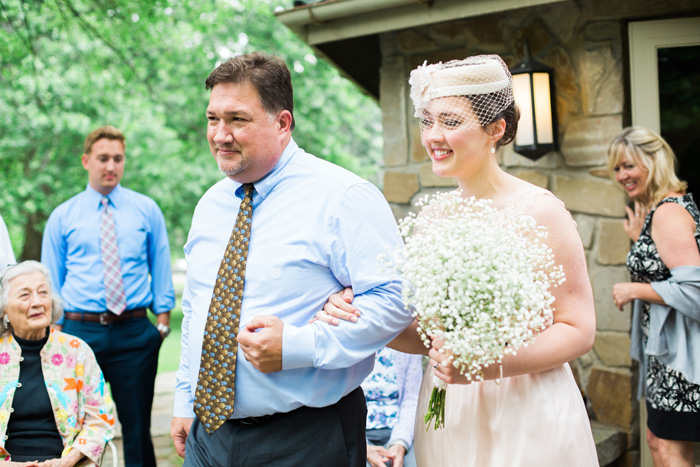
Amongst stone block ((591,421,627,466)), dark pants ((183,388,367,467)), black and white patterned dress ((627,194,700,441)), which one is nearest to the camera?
dark pants ((183,388,367,467))

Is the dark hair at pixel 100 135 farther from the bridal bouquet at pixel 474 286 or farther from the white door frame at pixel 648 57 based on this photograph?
the bridal bouquet at pixel 474 286

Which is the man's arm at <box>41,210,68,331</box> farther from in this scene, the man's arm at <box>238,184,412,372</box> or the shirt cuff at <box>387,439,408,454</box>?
the man's arm at <box>238,184,412,372</box>

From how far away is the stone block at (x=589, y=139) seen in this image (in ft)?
14.0

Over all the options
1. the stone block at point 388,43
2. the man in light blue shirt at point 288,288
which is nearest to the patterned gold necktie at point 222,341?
the man in light blue shirt at point 288,288

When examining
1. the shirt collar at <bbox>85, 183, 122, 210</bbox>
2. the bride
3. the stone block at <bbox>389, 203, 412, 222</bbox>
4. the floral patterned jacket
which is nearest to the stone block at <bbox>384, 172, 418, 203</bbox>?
the stone block at <bbox>389, 203, 412, 222</bbox>

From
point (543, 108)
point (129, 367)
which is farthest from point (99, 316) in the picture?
point (543, 108)

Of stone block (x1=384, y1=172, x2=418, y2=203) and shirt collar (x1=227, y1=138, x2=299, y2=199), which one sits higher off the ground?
shirt collar (x1=227, y1=138, x2=299, y2=199)

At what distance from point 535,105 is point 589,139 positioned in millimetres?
390

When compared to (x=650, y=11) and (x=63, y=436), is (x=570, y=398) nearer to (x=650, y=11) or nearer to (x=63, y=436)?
(x=63, y=436)

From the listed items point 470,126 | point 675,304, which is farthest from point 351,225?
point 675,304

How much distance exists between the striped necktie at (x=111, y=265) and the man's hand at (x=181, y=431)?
2102 mm

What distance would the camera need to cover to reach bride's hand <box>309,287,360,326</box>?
6.82ft

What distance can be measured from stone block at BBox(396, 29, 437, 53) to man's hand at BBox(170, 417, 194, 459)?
3294mm

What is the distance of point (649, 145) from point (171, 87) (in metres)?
11.4
